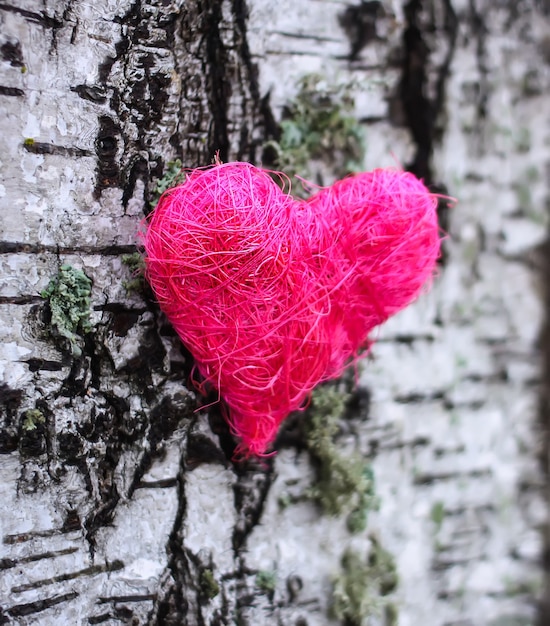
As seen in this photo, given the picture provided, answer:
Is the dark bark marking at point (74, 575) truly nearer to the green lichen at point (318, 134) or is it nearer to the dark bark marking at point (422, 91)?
the green lichen at point (318, 134)

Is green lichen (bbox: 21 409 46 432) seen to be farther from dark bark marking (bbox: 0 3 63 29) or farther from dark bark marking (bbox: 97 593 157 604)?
dark bark marking (bbox: 0 3 63 29)

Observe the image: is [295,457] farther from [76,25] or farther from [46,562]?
[76,25]

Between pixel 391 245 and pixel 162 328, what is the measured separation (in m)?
0.34

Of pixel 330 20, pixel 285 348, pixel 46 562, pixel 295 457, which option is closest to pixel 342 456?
pixel 295 457

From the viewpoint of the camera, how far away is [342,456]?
101 centimetres

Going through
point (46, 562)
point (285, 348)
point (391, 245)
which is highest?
point (391, 245)

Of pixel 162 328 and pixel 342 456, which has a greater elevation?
pixel 162 328

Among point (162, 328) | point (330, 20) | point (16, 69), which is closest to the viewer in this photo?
point (16, 69)

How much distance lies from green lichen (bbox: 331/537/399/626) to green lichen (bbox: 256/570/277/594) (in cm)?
11

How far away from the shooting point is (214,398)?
35.6 inches

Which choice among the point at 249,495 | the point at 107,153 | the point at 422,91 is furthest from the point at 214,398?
the point at 422,91

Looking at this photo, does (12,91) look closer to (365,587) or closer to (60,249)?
(60,249)

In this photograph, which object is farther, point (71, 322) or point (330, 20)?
point (330, 20)

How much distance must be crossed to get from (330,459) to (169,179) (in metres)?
0.49
